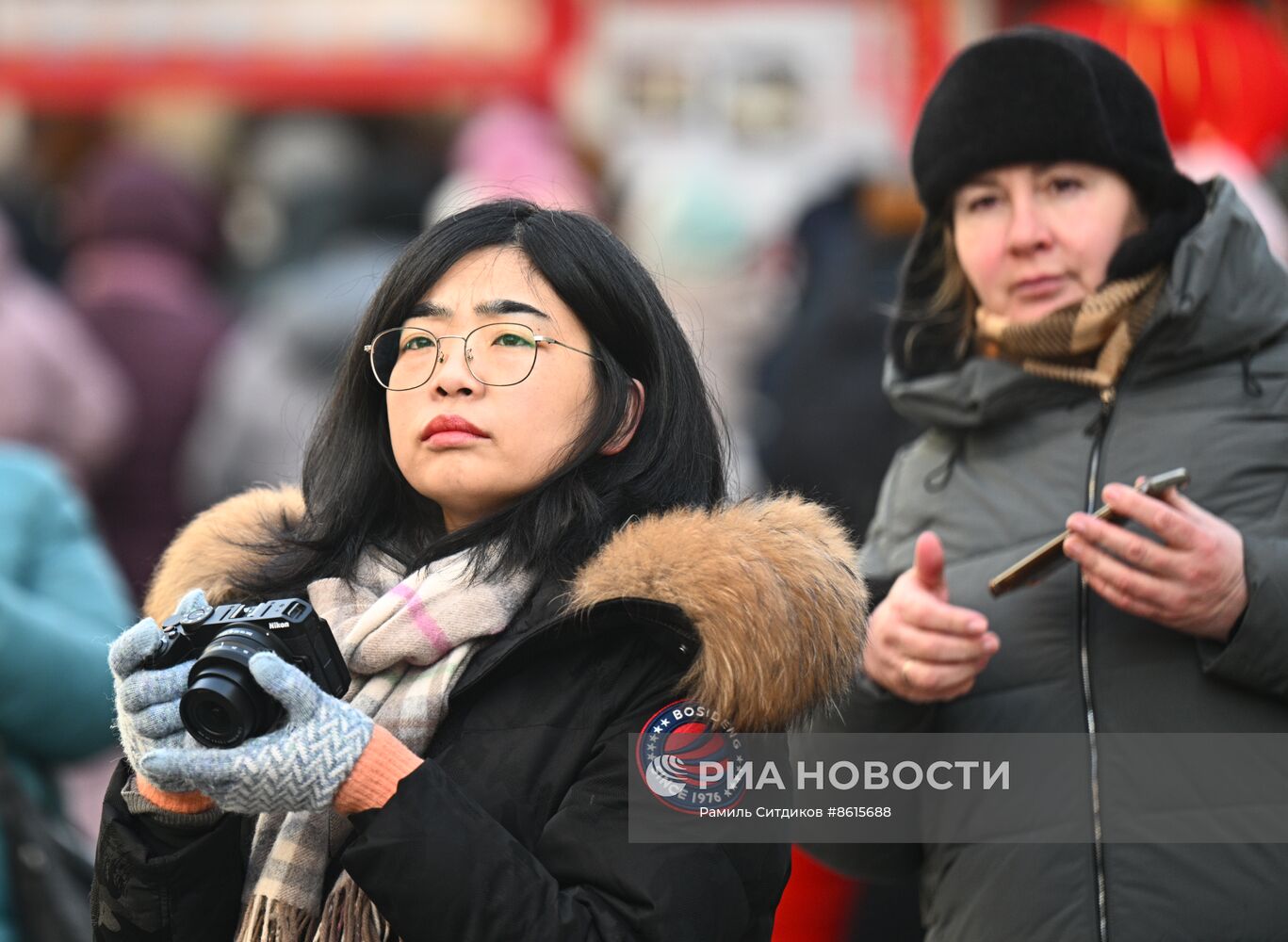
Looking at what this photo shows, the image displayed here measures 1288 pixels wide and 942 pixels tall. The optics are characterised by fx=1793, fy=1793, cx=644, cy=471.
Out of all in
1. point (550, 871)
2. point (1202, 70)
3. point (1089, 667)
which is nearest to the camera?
point (550, 871)

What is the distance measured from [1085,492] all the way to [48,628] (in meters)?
1.75

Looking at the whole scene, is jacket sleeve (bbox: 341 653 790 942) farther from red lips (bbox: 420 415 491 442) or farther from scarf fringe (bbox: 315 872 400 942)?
red lips (bbox: 420 415 491 442)

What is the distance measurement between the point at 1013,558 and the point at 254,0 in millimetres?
6482

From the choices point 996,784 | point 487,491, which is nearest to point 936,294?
point 996,784

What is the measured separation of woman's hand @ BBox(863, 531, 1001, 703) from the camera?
8.13 feet

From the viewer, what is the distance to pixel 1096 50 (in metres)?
2.76

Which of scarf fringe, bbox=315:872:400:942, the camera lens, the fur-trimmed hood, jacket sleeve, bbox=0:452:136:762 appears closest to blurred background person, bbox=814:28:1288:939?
the fur-trimmed hood

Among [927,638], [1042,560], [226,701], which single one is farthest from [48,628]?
[1042,560]

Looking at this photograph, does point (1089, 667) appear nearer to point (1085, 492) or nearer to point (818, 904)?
point (1085, 492)

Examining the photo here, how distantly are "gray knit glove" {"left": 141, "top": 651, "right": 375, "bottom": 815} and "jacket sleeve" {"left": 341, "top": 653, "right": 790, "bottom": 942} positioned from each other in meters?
0.07

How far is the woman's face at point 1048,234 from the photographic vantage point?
2717 millimetres

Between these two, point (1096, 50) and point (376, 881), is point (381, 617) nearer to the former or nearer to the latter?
point (376, 881)

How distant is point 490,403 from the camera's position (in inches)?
90.6

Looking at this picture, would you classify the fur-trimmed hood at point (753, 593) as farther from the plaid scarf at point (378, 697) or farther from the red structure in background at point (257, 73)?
the red structure in background at point (257, 73)
